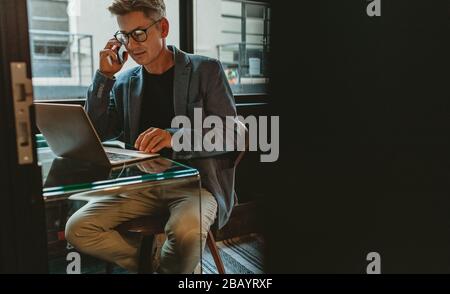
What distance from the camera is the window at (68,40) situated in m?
1.87

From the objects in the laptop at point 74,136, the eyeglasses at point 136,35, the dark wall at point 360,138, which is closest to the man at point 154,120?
the eyeglasses at point 136,35

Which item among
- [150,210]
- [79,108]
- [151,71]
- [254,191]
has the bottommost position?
[254,191]

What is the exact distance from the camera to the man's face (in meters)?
1.54

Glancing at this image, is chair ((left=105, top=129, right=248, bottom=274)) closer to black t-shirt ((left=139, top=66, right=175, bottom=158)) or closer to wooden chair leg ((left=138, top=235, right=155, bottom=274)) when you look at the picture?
wooden chair leg ((left=138, top=235, right=155, bottom=274))

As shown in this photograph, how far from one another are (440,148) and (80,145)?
0.98m

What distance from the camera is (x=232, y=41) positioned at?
8.58 feet

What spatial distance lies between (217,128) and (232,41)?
4.29 ft

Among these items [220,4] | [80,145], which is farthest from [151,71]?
[220,4]

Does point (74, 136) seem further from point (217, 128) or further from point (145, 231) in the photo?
point (217, 128)

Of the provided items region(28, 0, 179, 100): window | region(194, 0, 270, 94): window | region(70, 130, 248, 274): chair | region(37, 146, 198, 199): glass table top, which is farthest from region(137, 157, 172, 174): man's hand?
region(194, 0, 270, 94): window

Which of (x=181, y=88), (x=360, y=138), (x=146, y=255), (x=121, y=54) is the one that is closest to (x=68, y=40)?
(x=121, y=54)

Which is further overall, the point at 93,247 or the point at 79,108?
the point at 93,247

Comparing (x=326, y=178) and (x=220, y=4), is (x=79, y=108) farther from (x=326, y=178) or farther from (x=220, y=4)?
(x=220, y=4)

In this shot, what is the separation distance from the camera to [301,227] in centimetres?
72
